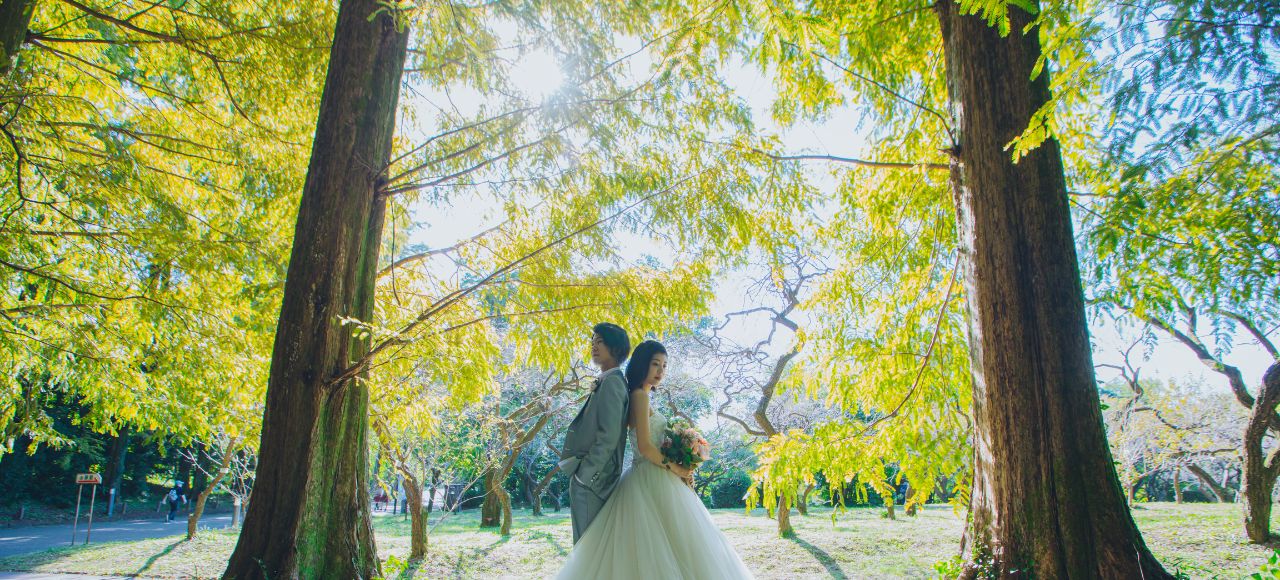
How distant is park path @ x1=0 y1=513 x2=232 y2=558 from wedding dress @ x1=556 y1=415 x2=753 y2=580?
13.3 m

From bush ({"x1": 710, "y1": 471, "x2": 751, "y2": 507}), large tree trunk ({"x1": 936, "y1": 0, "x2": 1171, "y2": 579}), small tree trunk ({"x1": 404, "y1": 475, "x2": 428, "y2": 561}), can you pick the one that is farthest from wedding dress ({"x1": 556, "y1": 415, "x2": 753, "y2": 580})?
bush ({"x1": 710, "y1": 471, "x2": 751, "y2": 507})

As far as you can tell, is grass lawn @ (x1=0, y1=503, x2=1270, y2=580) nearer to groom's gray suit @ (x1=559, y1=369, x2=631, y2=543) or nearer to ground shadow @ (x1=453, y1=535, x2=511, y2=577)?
ground shadow @ (x1=453, y1=535, x2=511, y2=577)

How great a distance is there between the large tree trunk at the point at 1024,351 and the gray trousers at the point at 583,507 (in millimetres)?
2058

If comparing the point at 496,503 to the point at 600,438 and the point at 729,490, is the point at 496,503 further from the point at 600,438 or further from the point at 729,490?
the point at 600,438

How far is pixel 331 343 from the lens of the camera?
424cm

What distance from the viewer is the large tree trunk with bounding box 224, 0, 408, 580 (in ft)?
13.2

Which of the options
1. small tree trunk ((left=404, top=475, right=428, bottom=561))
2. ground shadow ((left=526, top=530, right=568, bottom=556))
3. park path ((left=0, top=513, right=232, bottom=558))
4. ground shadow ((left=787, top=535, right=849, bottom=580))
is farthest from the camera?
park path ((left=0, top=513, right=232, bottom=558))

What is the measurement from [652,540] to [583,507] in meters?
0.53

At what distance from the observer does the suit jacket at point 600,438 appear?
Answer: 137 inches

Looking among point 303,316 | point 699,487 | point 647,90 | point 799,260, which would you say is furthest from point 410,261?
point 699,487

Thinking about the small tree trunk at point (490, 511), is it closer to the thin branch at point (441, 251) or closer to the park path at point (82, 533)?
the park path at point (82, 533)

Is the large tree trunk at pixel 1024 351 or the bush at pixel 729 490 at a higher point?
the large tree trunk at pixel 1024 351

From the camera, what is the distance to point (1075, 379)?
3.28m

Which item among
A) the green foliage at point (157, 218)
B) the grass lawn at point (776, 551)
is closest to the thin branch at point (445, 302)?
the green foliage at point (157, 218)
